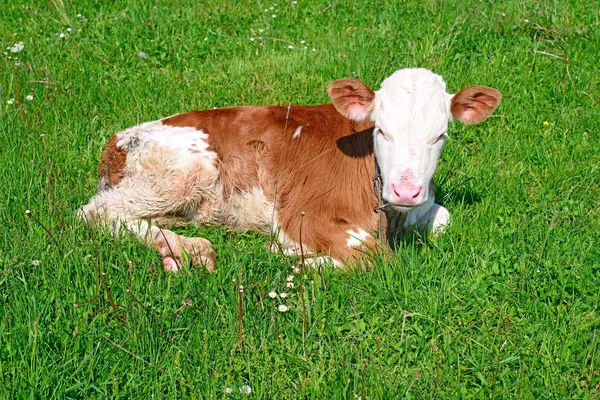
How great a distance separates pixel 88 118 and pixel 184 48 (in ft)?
5.93

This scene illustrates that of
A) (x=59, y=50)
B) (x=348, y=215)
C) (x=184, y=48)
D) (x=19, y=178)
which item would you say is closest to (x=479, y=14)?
(x=184, y=48)

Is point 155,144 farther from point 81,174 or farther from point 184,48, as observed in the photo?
point 184,48

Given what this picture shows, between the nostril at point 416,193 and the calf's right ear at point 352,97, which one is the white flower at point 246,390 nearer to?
the nostril at point 416,193

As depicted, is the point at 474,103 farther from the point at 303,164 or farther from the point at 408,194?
the point at 303,164

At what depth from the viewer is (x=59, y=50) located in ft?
27.0

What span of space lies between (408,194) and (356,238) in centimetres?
100

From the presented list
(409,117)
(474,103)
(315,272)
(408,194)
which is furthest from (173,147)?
(474,103)

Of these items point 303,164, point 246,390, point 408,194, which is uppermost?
point 408,194

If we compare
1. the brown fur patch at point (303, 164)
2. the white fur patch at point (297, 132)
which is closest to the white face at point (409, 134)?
the brown fur patch at point (303, 164)

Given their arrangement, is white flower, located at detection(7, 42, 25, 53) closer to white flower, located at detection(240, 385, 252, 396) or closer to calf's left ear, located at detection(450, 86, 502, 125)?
calf's left ear, located at detection(450, 86, 502, 125)

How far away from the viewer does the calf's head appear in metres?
4.60

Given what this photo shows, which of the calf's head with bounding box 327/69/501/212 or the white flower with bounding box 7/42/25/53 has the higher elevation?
the calf's head with bounding box 327/69/501/212

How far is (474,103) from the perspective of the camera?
16.8 feet

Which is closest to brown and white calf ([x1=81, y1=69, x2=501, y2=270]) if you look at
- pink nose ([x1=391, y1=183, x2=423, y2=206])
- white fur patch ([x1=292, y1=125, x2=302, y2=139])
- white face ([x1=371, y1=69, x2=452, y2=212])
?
white fur patch ([x1=292, y1=125, x2=302, y2=139])
